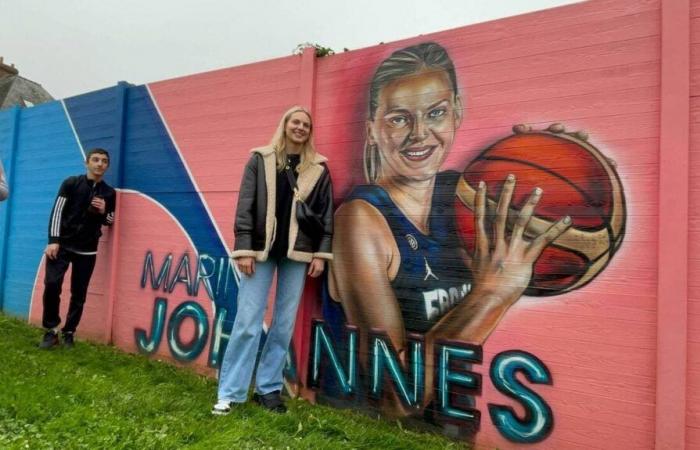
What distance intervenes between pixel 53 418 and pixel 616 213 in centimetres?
312

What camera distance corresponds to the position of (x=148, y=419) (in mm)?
2855

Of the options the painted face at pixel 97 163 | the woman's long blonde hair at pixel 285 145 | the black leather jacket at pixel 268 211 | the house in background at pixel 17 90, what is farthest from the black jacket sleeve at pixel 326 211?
the house in background at pixel 17 90

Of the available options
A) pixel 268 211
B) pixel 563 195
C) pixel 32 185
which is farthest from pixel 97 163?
pixel 563 195

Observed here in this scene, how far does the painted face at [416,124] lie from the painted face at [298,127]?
16.2 inches

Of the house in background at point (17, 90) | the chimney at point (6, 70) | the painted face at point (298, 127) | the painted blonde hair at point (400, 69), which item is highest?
the chimney at point (6, 70)

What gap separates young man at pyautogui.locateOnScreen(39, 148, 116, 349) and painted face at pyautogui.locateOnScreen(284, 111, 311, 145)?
2174 millimetres

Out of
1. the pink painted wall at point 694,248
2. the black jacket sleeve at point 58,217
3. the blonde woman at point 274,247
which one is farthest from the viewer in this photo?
the black jacket sleeve at point 58,217

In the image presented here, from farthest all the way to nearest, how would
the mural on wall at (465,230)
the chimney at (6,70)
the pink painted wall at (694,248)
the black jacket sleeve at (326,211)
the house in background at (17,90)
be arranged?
the chimney at (6,70) < the house in background at (17,90) < the black jacket sleeve at (326,211) < the mural on wall at (465,230) < the pink painted wall at (694,248)

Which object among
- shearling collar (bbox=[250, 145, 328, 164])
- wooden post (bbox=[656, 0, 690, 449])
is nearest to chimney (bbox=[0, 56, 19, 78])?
shearling collar (bbox=[250, 145, 328, 164])

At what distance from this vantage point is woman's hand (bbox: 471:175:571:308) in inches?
109

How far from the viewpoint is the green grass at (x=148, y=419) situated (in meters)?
2.59

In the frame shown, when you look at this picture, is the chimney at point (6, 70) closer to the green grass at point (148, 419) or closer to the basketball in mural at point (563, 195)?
the green grass at point (148, 419)

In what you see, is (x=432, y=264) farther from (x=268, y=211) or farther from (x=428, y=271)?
(x=268, y=211)

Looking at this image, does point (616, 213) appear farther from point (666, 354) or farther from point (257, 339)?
point (257, 339)
